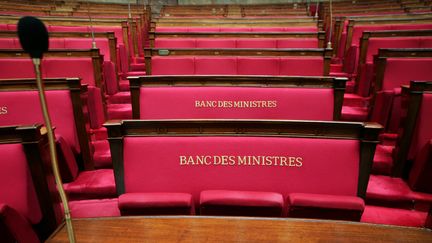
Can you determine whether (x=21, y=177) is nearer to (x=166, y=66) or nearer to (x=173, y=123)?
(x=173, y=123)

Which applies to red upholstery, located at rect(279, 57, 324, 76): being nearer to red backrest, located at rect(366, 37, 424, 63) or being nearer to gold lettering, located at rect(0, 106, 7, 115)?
red backrest, located at rect(366, 37, 424, 63)

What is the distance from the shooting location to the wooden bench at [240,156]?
1.38 ft

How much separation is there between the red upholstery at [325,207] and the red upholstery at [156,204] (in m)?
0.13

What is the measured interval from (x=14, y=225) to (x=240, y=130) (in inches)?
11.3

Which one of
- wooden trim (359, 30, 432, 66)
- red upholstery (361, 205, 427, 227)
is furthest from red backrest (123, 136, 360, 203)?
wooden trim (359, 30, 432, 66)

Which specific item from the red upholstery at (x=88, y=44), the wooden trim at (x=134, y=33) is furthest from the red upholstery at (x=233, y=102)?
the wooden trim at (x=134, y=33)

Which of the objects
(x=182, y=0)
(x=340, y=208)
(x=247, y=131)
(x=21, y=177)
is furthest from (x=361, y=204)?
(x=182, y=0)

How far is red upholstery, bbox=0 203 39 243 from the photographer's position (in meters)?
0.32

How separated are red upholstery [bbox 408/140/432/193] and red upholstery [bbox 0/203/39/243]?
0.56 meters

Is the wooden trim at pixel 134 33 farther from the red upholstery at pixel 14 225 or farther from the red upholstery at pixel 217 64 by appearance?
the red upholstery at pixel 14 225

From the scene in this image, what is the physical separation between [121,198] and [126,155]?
0.24 feet

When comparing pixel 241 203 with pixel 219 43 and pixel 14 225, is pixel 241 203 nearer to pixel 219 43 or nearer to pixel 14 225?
pixel 14 225

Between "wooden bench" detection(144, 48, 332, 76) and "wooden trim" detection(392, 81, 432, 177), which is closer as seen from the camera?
"wooden trim" detection(392, 81, 432, 177)

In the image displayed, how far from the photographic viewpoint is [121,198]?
14.5 inches
